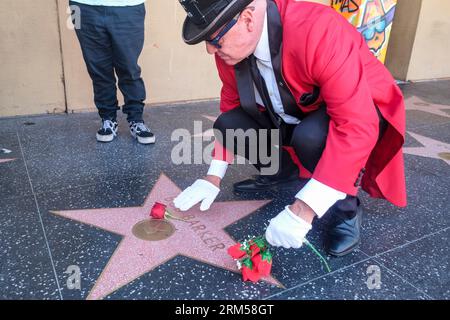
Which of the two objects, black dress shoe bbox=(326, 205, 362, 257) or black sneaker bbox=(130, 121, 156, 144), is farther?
black sneaker bbox=(130, 121, 156, 144)

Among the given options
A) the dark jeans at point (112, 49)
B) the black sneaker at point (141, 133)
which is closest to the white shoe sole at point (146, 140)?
the black sneaker at point (141, 133)

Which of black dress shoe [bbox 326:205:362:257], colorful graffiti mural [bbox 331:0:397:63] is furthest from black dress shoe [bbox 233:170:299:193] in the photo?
colorful graffiti mural [bbox 331:0:397:63]

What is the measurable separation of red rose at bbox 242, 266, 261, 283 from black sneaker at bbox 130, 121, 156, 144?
1.30 m

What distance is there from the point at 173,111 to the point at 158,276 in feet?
6.32

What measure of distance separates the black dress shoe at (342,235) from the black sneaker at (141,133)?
1.24m

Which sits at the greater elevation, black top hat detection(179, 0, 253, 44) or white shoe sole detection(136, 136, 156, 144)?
black top hat detection(179, 0, 253, 44)

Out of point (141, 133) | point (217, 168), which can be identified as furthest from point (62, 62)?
point (217, 168)

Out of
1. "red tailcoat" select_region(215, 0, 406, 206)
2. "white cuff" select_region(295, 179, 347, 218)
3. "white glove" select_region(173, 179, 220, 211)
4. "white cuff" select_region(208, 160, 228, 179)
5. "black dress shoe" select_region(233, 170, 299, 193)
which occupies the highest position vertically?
"red tailcoat" select_region(215, 0, 406, 206)

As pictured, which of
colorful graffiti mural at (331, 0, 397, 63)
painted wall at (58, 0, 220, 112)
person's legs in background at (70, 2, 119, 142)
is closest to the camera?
person's legs in background at (70, 2, 119, 142)

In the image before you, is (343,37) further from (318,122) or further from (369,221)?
(369,221)

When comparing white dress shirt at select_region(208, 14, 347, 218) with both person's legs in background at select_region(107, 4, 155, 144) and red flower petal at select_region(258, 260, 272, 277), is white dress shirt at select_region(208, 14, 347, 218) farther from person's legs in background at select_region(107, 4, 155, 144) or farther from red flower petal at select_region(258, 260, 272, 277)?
person's legs in background at select_region(107, 4, 155, 144)

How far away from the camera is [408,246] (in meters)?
1.43

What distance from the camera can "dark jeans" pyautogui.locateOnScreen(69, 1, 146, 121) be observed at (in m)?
2.11

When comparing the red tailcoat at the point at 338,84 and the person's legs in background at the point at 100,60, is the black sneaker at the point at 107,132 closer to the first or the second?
the person's legs in background at the point at 100,60
